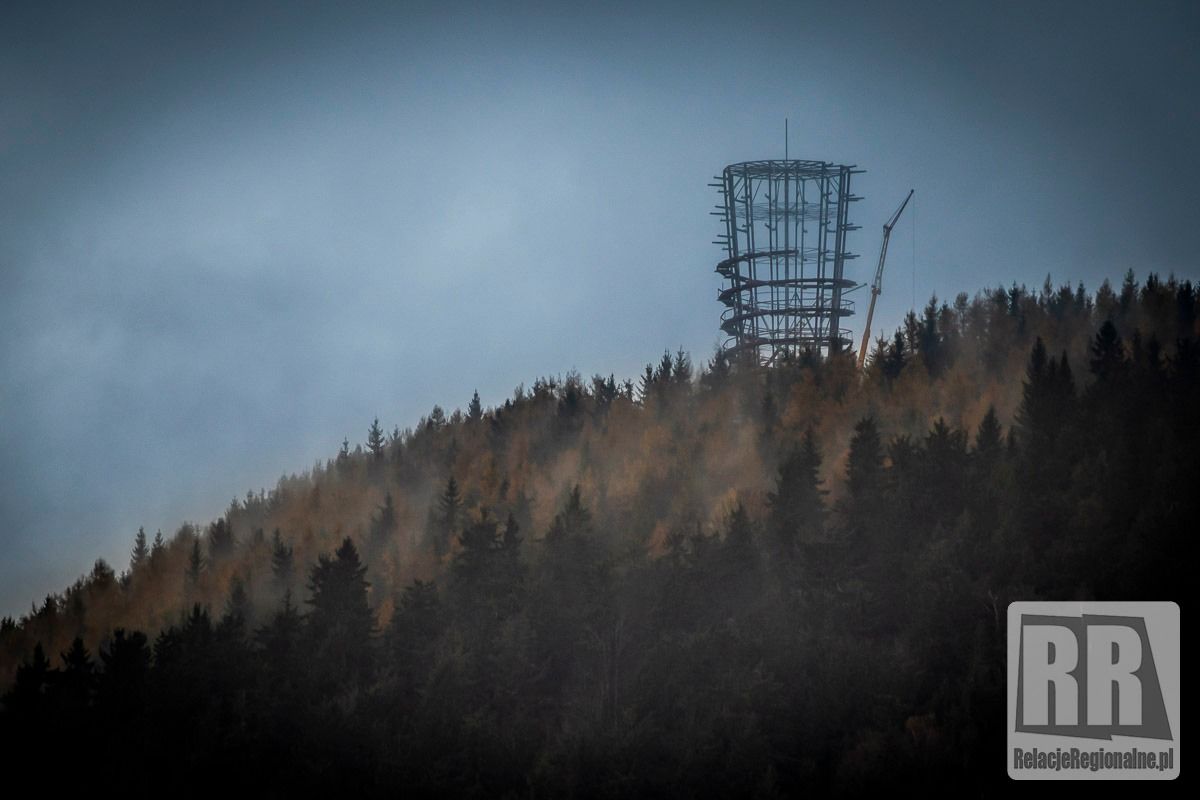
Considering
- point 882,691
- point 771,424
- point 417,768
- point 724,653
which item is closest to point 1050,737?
point 882,691

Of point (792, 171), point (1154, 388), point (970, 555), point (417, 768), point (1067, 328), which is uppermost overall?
point (792, 171)

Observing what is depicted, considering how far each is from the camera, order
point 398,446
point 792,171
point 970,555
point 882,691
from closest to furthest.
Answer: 1. point 882,691
2. point 970,555
3. point 792,171
4. point 398,446

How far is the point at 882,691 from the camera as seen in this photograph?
176 ft

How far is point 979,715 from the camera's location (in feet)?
165

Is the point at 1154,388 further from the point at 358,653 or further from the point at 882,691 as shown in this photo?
the point at 358,653

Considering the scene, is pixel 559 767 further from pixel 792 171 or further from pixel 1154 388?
pixel 792 171

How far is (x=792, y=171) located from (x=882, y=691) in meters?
49.2

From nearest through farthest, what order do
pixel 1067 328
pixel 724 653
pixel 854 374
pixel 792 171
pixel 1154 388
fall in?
pixel 724 653 < pixel 1154 388 < pixel 792 171 < pixel 854 374 < pixel 1067 328

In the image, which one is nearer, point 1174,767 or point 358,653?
point 1174,767

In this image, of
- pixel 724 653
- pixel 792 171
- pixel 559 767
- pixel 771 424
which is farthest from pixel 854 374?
pixel 559 767

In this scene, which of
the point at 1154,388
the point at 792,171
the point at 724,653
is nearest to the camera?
the point at 724,653

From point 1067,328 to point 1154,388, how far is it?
36605 mm

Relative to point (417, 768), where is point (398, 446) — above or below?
above

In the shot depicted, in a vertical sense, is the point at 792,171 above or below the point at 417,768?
above
